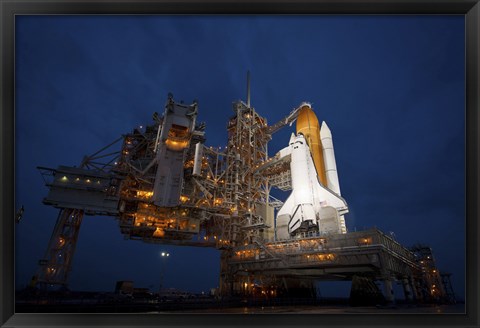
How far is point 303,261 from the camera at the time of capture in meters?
22.2

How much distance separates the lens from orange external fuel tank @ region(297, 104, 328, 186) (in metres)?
28.6

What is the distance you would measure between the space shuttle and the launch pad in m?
0.09

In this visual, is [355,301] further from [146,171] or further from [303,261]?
[146,171]

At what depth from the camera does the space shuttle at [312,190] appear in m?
24.2

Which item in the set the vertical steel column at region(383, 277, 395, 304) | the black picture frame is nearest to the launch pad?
the vertical steel column at region(383, 277, 395, 304)

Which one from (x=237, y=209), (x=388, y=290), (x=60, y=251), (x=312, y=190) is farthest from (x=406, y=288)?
(x=60, y=251)

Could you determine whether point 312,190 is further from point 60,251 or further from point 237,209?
point 60,251

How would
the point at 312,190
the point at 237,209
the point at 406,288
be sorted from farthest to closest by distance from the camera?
1. the point at 237,209
2. the point at 312,190
3. the point at 406,288

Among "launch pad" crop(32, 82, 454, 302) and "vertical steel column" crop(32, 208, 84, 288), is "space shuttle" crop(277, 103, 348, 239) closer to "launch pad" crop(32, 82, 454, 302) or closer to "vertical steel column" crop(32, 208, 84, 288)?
"launch pad" crop(32, 82, 454, 302)

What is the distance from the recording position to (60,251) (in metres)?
23.2
